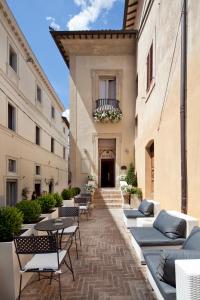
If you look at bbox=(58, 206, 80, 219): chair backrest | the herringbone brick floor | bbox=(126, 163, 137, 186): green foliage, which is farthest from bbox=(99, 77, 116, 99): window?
the herringbone brick floor

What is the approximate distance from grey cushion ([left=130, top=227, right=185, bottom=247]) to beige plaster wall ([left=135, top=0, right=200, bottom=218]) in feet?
2.67

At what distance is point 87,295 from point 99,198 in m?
9.88

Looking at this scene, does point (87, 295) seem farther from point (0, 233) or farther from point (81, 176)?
point (81, 176)

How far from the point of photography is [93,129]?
1531cm

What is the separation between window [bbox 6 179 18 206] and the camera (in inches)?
457

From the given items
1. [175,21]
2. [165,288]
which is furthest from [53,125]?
[165,288]

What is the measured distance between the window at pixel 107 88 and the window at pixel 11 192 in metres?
7.03

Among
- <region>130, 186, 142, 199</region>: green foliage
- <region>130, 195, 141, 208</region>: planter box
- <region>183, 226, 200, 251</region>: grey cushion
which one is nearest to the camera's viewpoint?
<region>183, 226, 200, 251</region>: grey cushion

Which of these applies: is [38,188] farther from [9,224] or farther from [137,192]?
[9,224]

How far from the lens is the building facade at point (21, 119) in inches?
429

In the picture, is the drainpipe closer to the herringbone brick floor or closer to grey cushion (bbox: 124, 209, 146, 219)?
the herringbone brick floor

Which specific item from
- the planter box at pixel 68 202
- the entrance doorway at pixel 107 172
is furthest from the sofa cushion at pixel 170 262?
the entrance doorway at pixel 107 172

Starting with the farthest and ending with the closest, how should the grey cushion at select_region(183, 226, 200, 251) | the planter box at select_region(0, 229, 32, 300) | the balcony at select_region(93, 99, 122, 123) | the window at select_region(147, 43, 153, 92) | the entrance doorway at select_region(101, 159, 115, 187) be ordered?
the entrance doorway at select_region(101, 159, 115, 187)
the balcony at select_region(93, 99, 122, 123)
the window at select_region(147, 43, 153, 92)
the planter box at select_region(0, 229, 32, 300)
the grey cushion at select_region(183, 226, 200, 251)

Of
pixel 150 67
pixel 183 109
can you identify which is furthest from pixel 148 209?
A: pixel 150 67
